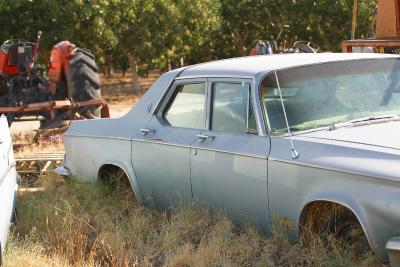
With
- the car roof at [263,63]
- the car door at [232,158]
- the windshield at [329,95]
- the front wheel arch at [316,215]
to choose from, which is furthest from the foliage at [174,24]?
the front wheel arch at [316,215]

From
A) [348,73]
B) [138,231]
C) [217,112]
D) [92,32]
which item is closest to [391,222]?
[348,73]

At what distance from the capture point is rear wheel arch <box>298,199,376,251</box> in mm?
4369

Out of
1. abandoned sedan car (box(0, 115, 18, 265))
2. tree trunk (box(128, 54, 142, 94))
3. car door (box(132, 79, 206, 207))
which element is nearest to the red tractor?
abandoned sedan car (box(0, 115, 18, 265))

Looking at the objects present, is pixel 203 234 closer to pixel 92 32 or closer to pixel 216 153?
pixel 216 153

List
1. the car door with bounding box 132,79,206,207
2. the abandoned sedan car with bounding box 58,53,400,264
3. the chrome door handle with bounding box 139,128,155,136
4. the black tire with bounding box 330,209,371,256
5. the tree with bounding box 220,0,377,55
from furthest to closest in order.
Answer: the tree with bounding box 220,0,377,55
the chrome door handle with bounding box 139,128,155,136
the car door with bounding box 132,79,206,207
the black tire with bounding box 330,209,371,256
the abandoned sedan car with bounding box 58,53,400,264

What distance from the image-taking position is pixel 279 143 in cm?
473

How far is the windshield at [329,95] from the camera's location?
4.92 meters

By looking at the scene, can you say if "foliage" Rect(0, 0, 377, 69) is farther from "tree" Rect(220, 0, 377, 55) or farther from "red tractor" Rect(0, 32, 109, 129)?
"red tractor" Rect(0, 32, 109, 129)

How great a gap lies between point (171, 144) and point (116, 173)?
1068 millimetres

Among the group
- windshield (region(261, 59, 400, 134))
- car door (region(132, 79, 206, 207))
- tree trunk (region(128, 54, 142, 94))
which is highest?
windshield (region(261, 59, 400, 134))

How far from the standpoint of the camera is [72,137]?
6.73m

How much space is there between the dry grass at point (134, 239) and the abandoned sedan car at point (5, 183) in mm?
237

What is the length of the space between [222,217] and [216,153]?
0.46 meters

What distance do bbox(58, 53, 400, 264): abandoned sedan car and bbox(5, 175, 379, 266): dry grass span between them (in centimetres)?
14
